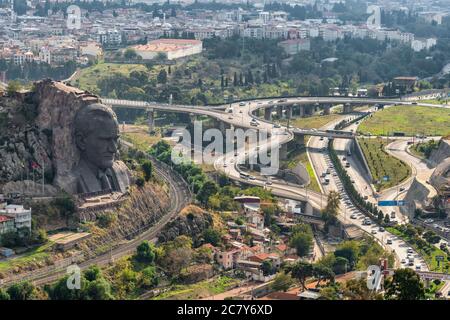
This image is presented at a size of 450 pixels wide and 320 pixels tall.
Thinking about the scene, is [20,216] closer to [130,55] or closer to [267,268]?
[267,268]

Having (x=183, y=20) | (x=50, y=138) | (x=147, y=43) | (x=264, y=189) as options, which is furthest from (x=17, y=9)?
(x=50, y=138)

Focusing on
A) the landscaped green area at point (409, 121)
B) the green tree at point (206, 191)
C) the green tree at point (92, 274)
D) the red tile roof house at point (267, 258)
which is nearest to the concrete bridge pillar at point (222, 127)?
the landscaped green area at point (409, 121)

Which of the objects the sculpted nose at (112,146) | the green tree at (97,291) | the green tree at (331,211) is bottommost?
the green tree at (331,211)

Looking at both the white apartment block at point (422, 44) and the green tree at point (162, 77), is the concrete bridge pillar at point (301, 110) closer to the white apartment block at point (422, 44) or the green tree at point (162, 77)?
the green tree at point (162, 77)

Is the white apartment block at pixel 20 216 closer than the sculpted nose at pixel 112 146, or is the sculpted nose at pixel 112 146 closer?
the white apartment block at pixel 20 216

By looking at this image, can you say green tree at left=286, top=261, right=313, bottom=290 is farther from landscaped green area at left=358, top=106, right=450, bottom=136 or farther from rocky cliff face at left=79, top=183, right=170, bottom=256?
landscaped green area at left=358, top=106, right=450, bottom=136

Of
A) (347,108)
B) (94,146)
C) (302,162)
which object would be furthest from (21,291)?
(347,108)
